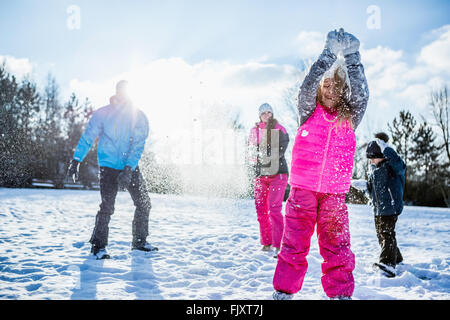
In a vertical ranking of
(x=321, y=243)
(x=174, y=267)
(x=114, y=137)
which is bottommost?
(x=174, y=267)

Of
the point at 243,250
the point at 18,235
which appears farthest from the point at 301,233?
the point at 18,235

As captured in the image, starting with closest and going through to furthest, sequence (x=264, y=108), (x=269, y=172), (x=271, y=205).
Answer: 1. (x=271, y=205)
2. (x=269, y=172)
3. (x=264, y=108)

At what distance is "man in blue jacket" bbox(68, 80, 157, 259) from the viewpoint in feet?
10.7

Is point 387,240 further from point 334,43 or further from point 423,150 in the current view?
point 423,150

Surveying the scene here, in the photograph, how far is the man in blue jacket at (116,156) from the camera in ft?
10.7

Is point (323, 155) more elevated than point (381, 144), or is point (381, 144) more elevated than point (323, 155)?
point (381, 144)

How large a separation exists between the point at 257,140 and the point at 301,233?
2173 millimetres

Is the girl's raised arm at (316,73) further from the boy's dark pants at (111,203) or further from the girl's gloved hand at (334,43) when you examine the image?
the boy's dark pants at (111,203)

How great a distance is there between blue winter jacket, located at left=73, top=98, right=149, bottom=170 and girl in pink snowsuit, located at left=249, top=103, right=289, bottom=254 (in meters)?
1.53

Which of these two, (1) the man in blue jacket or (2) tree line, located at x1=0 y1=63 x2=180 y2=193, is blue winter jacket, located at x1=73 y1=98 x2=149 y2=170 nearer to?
(1) the man in blue jacket

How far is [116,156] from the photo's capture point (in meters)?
3.31

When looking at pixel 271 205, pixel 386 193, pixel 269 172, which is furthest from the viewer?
pixel 269 172

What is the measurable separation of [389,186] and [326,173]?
5.77ft

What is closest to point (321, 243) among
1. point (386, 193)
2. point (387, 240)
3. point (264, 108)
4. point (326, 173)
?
point (326, 173)
